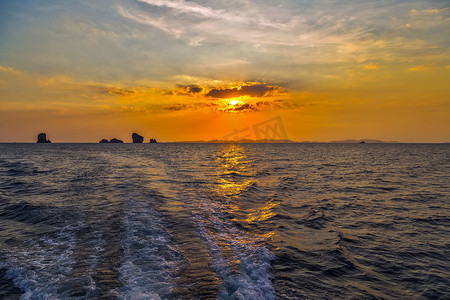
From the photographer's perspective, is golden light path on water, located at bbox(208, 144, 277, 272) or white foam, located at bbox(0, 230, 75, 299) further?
golden light path on water, located at bbox(208, 144, 277, 272)

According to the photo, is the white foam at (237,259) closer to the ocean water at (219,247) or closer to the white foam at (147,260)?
the ocean water at (219,247)

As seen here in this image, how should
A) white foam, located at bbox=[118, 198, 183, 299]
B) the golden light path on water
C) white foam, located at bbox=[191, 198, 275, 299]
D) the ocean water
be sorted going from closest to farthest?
1. white foam, located at bbox=[118, 198, 183, 299]
2. white foam, located at bbox=[191, 198, 275, 299]
3. the ocean water
4. the golden light path on water

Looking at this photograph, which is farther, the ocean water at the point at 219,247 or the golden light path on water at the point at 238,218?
the golden light path on water at the point at 238,218

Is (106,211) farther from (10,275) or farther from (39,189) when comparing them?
(39,189)

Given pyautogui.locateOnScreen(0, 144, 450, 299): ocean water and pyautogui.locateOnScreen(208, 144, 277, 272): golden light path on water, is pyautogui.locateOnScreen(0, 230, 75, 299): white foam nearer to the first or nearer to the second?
pyautogui.locateOnScreen(0, 144, 450, 299): ocean water

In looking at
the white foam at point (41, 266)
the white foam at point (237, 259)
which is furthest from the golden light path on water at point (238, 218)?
the white foam at point (41, 266)

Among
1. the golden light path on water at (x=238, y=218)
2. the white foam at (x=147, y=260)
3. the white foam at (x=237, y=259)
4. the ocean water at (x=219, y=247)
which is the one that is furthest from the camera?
the golden light path on water at (x=238, y=218)

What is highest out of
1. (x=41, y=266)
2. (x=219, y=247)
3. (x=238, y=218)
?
(x=41, y=266)

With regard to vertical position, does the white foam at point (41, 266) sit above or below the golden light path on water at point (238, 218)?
above

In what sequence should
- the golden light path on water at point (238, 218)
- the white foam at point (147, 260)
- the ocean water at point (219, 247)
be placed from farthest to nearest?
the golden light path on water at point (238, 218), the ocean water at point (219, 247), the white foam at point (147, 260)

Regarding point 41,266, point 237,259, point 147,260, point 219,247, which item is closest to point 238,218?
point 219,247

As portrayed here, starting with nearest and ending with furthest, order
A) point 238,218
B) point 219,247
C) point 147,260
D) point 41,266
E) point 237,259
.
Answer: point 41,266, point 147,260, point 237,259, point 219,247, point 238,218

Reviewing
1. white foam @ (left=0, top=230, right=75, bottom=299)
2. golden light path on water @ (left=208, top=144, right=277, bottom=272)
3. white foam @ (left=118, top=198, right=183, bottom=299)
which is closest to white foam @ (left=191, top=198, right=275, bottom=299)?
golden light path on water @ (left=208, top=144, right=277, bottom=272)

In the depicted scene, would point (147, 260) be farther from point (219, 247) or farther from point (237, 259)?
point (237, 259)
